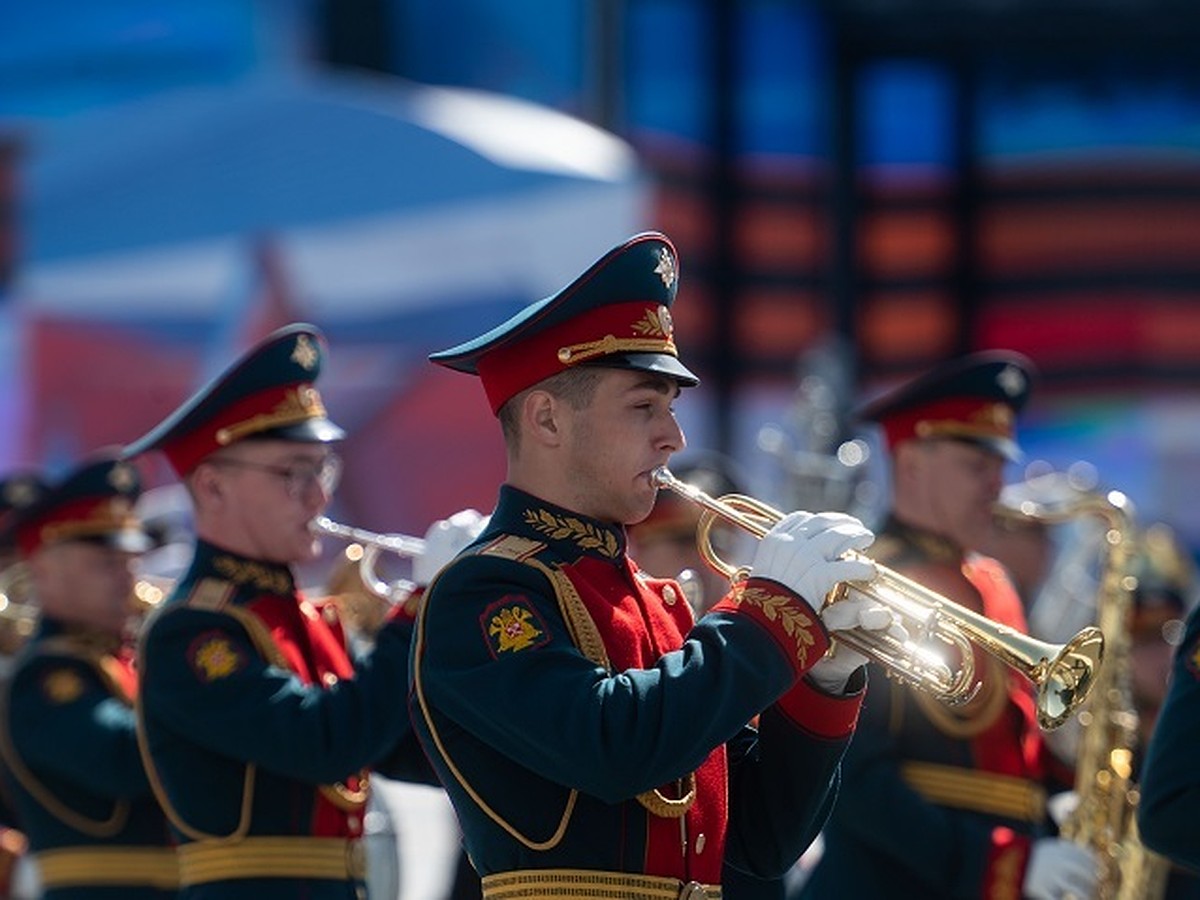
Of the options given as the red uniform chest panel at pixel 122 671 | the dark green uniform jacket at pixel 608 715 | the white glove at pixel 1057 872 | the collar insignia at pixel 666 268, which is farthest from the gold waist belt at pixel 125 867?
the collar insignia at pixel 666 268

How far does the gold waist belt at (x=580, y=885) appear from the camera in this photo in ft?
15.4

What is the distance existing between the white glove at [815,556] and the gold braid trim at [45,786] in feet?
11.0

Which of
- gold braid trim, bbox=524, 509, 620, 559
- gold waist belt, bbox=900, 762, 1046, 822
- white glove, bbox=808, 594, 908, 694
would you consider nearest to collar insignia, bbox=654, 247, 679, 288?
gold braid trim, bbox=524, 509, 620, 559

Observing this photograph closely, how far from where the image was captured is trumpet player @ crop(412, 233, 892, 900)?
4.52 meters

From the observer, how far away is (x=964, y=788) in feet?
23.1

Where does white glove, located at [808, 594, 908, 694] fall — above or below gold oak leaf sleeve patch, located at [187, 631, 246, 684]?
above

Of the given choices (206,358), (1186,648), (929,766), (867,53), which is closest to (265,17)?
(206,358)

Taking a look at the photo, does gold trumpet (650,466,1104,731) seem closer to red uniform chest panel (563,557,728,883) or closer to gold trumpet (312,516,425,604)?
red uniform chest panel (563,557,728,883)

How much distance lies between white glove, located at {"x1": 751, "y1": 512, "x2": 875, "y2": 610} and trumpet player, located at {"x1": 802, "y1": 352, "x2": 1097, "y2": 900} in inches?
95.5

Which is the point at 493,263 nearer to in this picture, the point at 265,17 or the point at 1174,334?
the point at 265,17

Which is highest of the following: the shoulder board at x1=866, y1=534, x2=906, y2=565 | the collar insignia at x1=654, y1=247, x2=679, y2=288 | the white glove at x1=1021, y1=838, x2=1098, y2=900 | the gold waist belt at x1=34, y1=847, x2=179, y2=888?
the collar insignia at x1=654, y1=247, x2=679, y2=288

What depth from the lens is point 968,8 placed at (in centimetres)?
1658

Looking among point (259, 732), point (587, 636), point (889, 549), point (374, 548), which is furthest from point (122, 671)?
point (587, 636)

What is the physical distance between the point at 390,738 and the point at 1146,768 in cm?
164
